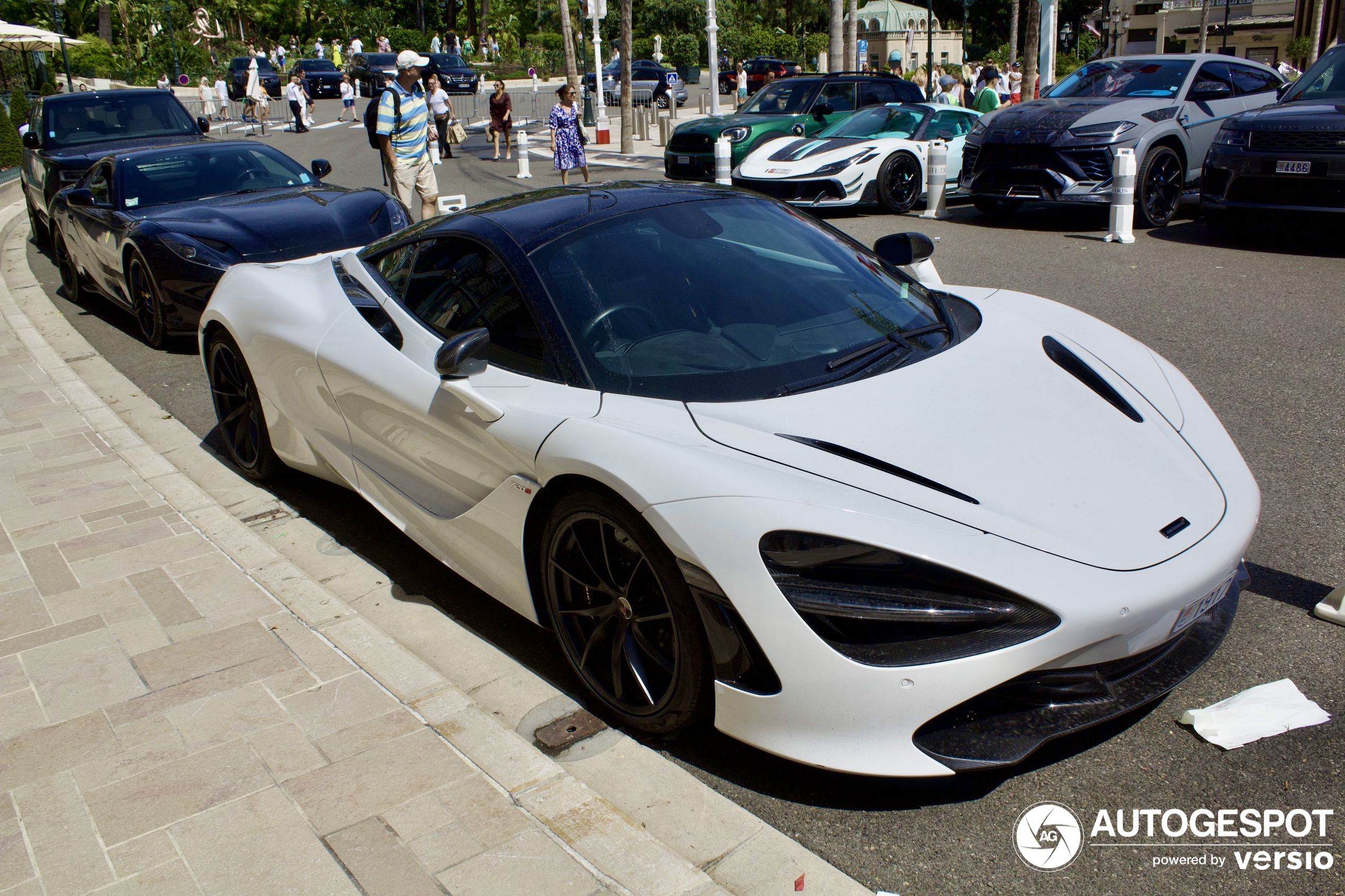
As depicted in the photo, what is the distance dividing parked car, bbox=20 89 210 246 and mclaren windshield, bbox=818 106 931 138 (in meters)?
7.35

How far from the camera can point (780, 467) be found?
8.79ft

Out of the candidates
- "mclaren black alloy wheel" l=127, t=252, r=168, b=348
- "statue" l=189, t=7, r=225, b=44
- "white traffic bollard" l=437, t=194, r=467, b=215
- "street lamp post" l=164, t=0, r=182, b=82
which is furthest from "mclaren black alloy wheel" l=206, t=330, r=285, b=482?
→ "statue" l=189, t=7, r=225, b=44

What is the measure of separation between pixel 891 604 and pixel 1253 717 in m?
1.22

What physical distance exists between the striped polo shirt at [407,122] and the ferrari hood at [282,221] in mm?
2315

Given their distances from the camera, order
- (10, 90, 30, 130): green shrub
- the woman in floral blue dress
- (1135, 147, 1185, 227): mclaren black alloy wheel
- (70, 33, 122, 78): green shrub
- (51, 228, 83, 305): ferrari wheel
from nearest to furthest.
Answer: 1. (51, 228, 83, 305): ferrari wheel
2. (1135, 147, 1185, 227): mclaren black alloy wheel
3. the woman in floral blue dress
4. (10, 90, 30, 130): green shrub
5. (70, 33, 122, 78): green shrub

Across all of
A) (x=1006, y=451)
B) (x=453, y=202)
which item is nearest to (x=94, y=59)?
(x=453, y=202)

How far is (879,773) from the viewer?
8.13ft

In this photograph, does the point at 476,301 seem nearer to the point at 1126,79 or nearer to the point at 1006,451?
the point at 1006,451

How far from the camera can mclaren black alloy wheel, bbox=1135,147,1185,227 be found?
11047 millimetres

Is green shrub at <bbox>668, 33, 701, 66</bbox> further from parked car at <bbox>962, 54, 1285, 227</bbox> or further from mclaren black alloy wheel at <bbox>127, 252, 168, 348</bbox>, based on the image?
mclaren black alloy wheel at <bbox>127, 252, 168, 348</bbox>

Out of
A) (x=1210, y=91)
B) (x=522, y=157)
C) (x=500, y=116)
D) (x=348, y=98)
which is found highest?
(x=348, y=98)

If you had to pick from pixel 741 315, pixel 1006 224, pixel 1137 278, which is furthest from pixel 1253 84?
pixel 741 315

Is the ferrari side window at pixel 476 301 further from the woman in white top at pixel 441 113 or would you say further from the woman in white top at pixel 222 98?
the woman in white top at pixel 222 98

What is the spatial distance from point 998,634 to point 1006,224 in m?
10.5
